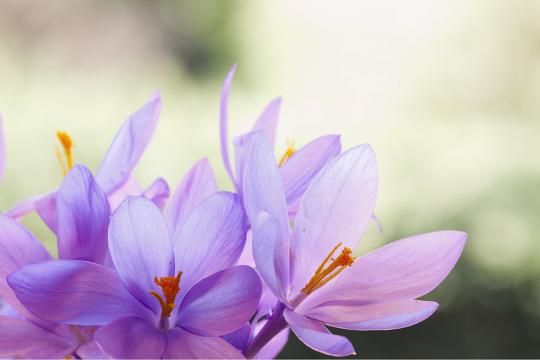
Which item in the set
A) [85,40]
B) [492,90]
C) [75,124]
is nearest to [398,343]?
[75,124]

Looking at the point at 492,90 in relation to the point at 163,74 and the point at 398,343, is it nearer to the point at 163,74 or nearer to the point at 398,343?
the point at 163,74

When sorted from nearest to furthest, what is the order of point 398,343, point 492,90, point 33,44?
point 398,343 → point 492,90 → point 33,44

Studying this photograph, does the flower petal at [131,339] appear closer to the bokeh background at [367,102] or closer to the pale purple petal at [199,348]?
the pale purple petal at [199,348]

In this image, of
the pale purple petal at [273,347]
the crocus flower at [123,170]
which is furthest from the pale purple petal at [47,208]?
the pale purple petal at [273,347]

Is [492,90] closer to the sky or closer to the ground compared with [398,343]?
closer to the sky

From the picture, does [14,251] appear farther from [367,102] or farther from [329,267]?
[367,102]

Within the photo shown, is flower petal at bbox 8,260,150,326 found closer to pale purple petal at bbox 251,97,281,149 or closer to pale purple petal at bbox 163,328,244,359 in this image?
pale purple petal at bbox 163,328,244,359
